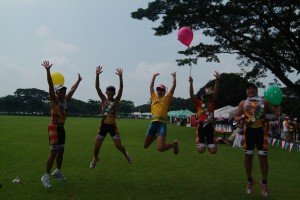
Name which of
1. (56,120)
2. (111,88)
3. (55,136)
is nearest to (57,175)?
(55,136)

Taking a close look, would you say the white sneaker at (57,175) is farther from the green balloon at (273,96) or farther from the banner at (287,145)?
the banner at (287,145)

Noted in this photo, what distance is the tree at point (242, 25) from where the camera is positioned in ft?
82.2

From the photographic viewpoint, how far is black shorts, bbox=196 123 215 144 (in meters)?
10.0

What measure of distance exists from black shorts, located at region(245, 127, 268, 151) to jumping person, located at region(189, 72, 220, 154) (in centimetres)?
118

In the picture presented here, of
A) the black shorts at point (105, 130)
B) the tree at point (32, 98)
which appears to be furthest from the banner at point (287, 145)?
the tree at point (32, 98)

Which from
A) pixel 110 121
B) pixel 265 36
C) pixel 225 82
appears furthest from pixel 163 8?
pixel 225 82

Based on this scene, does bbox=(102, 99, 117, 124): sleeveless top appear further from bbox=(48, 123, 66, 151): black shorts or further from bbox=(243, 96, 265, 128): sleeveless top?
bbox=(243, 96, 265, 128): sleeveless top

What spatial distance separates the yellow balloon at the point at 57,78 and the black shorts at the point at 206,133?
11.4 ft

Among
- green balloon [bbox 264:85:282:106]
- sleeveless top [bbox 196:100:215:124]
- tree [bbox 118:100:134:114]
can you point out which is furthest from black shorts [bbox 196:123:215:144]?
tree [bbox 118:100:134:114]

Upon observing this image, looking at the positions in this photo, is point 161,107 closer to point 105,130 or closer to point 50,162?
point 105,130

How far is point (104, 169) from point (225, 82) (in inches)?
2691

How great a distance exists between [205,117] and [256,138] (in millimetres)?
1542

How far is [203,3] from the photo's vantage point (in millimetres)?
25516

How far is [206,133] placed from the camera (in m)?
10.1
